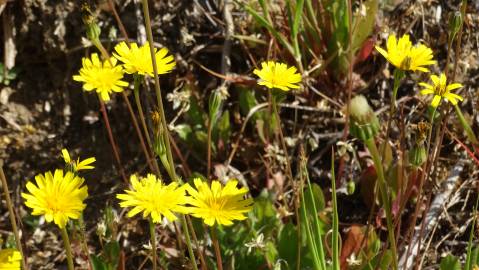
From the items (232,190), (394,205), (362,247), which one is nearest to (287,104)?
(394,205)

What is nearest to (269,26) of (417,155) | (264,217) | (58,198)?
(264,217)

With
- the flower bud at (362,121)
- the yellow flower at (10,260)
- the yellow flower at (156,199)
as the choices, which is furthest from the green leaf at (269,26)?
the yellow flower at (10,260)

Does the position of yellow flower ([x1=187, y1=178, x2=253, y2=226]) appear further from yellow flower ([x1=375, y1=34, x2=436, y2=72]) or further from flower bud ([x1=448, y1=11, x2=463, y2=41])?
flower bud ([x1=448, y1=11, x2=463, y2=41])

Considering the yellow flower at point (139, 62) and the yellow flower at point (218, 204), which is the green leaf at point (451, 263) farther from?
the yellow flower at point (139, 62)

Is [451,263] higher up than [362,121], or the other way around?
[362,121]

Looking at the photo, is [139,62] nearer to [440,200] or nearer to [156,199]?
[156,199]

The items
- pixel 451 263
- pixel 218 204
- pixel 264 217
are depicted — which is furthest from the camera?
pixel 264 217
